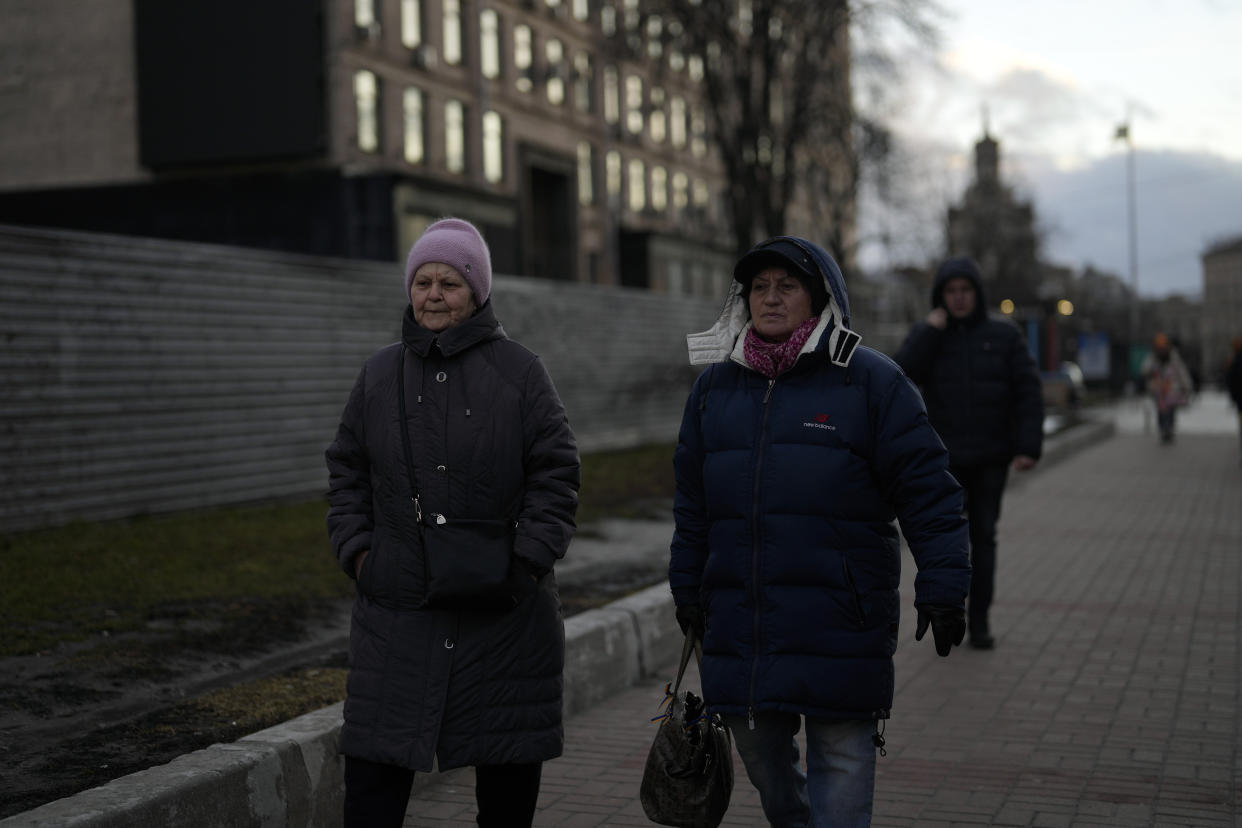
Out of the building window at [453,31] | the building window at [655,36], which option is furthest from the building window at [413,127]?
the building window at [655,36]

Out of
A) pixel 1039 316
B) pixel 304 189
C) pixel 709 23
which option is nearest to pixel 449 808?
pixel 709 23

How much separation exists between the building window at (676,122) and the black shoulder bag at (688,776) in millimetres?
52229

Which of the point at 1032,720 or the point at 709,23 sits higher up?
the point at 709,23

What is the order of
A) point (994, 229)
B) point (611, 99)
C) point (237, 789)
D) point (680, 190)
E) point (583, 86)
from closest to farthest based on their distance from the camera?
point (237, 789), point (583, 86), point (611, 99), point (680, 190), point (994, 229)

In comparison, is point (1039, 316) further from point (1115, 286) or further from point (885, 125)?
point (1115, 286)

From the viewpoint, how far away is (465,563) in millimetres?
3549

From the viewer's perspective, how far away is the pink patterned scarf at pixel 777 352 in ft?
11.9

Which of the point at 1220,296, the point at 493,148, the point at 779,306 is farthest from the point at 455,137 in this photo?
the point at 1220,296

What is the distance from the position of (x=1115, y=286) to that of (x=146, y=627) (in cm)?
14309

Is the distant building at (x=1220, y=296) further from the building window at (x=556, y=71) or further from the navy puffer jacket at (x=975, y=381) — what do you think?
the navy puffer jacket at (x=975, y=381)

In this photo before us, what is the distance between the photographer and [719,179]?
6028 centimetres

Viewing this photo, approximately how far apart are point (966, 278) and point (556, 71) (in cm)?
3806

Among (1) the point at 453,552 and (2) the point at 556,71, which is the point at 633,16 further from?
(1) the point at 453,552

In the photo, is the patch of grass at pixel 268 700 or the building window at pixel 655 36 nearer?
the patch of grass at pixel 268 700
